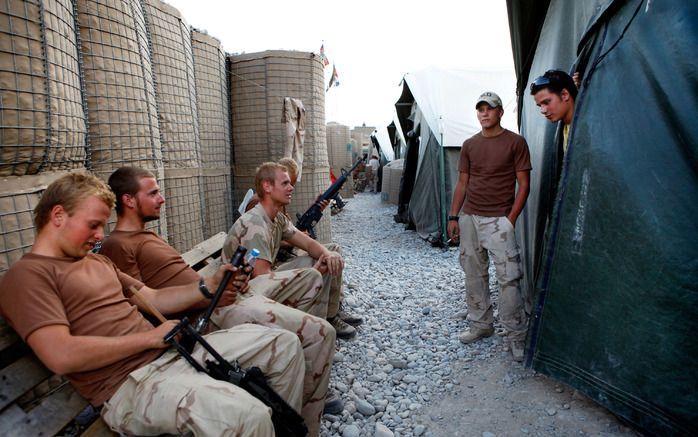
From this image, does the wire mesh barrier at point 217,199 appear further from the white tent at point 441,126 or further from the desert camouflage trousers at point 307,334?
the white tent at point 441,126

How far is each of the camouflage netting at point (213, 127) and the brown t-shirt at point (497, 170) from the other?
3.19 meters

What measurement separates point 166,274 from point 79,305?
2.25 ft

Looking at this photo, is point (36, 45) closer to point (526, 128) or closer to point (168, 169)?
point (168, 169)

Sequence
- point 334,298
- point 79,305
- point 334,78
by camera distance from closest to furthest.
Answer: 1. point 79,305
2. point 334,298
3. point 334,78

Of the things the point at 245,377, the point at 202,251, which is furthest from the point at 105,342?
the point at 202,251

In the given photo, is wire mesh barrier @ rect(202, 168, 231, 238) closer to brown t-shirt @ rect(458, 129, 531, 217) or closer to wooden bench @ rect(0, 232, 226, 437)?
brown t-shirt @ rect(458, 129, 531, 217)

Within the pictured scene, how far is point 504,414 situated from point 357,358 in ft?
3.78

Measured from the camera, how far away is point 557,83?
2.54 meters

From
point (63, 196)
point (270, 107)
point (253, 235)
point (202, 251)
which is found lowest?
point (202, 251)

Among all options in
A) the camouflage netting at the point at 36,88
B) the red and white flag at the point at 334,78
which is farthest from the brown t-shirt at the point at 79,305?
the red and white flag at the point at 334,78

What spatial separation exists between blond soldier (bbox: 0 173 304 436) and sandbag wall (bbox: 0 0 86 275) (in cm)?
26

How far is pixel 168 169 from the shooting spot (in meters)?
3.98

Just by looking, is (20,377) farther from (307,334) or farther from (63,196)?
(307,334)

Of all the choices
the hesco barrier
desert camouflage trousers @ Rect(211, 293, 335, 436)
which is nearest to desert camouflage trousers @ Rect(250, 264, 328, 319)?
desert camouflage trousers @ Rect(211, 293, 335, 436)
